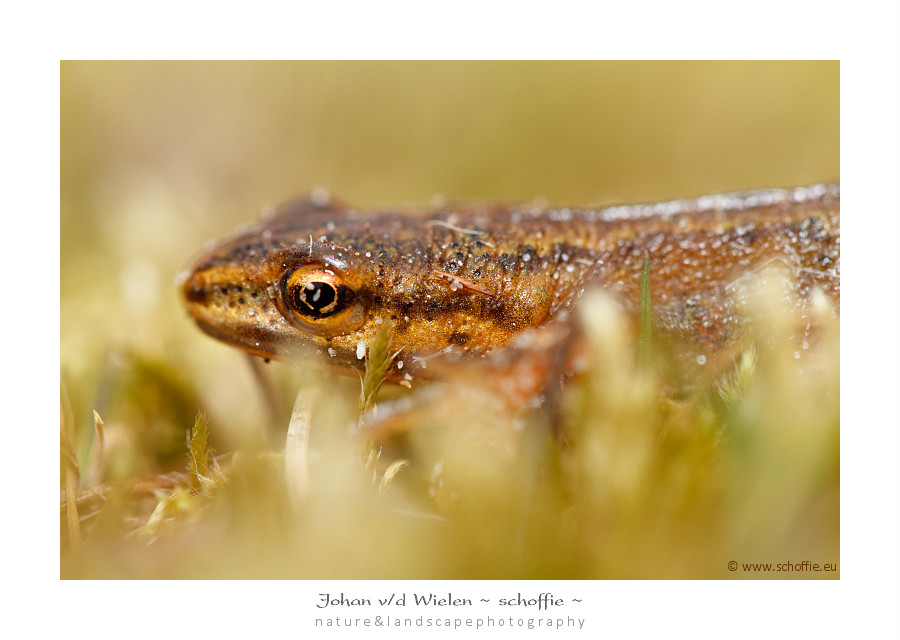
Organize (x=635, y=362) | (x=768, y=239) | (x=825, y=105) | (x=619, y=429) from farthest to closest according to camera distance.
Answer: (x=825, y=105) → (x=768, y=239) → (x=635, y=362) → (x=619, y=429)

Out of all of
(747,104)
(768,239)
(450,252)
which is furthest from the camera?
(747,104)

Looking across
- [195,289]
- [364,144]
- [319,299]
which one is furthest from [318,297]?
[364,144]

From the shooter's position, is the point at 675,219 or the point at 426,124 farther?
the point at 426,124

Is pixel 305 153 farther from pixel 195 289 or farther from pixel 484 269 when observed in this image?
pixel 484 269

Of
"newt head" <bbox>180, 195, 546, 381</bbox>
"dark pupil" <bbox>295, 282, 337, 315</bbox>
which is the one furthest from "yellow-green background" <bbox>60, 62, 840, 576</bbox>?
Answer: "dark pupil" <bbox>295, 282, 337, 315</bbox>

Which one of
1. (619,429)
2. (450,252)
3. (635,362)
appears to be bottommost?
(619,429)

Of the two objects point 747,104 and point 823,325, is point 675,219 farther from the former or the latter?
point 747,104
